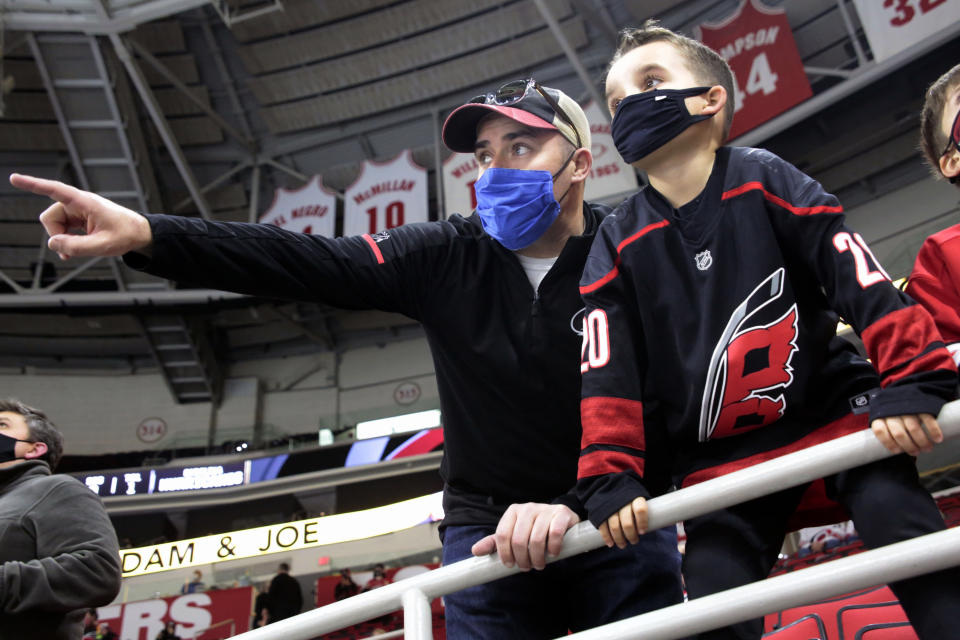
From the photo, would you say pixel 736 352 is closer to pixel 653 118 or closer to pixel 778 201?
pixel 778 201

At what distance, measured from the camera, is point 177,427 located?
1677 cm

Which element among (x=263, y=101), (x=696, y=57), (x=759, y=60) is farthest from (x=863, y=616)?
(x=263, y=101)

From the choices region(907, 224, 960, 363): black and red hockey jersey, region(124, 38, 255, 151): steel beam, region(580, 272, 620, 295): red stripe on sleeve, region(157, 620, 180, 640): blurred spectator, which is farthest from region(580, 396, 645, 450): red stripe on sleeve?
region(124, 38, 255, 151): steel beam

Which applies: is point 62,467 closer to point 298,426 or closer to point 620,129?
point 298,426

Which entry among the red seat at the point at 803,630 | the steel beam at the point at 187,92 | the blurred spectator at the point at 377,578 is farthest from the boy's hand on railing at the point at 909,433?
the steel beam at the point at 187,92

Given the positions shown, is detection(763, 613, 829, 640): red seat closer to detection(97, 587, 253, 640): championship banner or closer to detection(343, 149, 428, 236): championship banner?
detection(97, 587, 253, 640): championship banner

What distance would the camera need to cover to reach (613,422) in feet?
4.29

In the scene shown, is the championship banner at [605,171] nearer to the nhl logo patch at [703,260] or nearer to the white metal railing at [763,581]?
the nhl logo patch at [703,260]

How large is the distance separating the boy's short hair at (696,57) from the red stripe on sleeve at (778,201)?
0.25 m

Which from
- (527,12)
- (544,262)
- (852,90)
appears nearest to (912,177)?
(852,90)

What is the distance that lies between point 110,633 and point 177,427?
358 inches

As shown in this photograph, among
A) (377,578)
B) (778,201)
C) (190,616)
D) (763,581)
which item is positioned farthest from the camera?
(377,578)

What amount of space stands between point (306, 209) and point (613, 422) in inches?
489

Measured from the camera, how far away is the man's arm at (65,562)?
1980 mm
